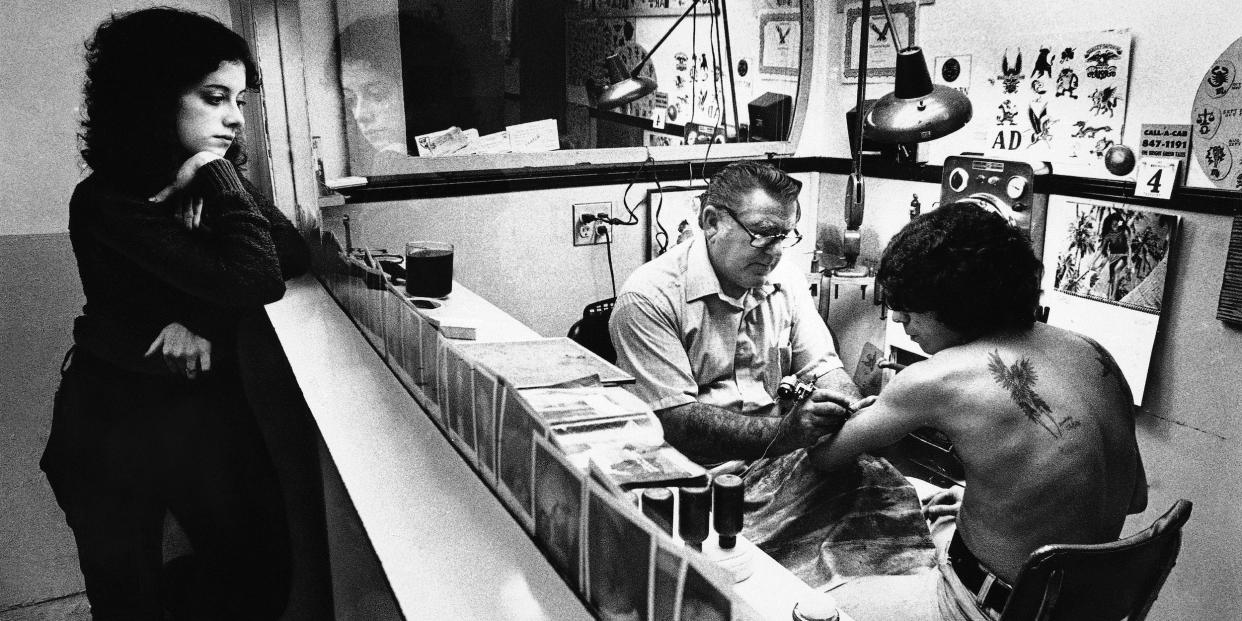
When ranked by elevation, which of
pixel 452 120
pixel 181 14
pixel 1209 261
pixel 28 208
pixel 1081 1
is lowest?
pixel 1209 261

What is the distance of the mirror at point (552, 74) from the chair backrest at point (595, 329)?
61 centimetres

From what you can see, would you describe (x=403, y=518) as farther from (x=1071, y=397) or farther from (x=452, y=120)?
(x=452, y=120)

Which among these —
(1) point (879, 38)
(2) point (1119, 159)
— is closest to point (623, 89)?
(1) point (879, 38)

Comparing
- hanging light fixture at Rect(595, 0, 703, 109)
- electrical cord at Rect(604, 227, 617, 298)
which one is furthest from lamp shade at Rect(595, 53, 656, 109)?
electrical cord at Rect(604, 227, 617, 298)

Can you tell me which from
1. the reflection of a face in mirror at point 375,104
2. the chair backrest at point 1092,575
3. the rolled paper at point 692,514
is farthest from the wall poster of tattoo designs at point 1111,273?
the reflection of a face in mirror at point 375,104

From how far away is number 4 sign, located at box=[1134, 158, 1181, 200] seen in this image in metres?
2.35

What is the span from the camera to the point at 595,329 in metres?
2.92

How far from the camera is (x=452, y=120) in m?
2.81

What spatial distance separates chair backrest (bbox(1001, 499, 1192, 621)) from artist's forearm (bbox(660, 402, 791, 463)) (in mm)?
789

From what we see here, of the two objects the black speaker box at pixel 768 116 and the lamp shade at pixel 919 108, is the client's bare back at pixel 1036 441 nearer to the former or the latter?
the lamp shade at pixel 919 108

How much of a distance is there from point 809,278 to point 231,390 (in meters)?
2.34

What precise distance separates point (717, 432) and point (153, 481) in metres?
1.36

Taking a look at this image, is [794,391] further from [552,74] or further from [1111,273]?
[552,74]

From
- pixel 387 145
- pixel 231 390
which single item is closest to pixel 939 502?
pixel 231 390
